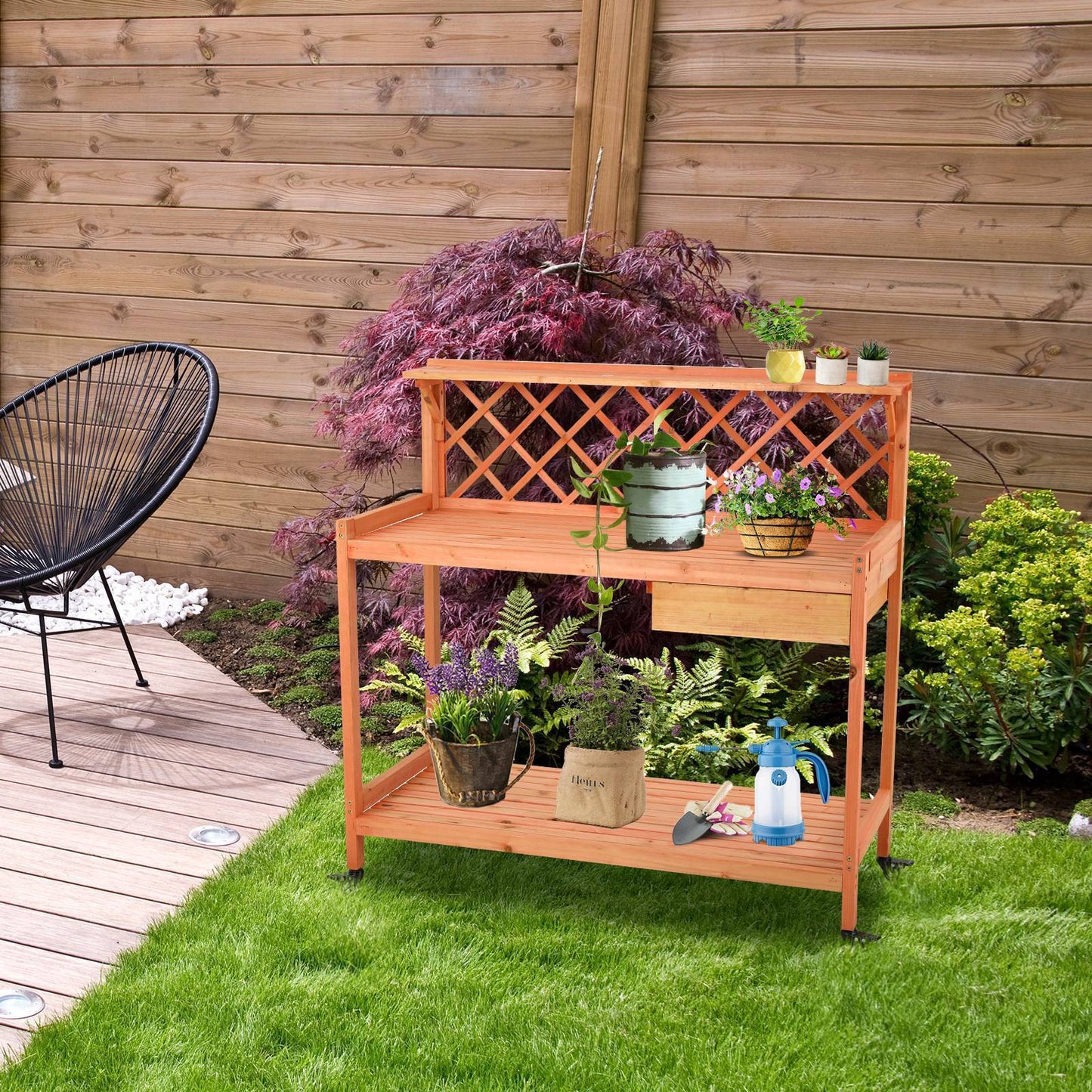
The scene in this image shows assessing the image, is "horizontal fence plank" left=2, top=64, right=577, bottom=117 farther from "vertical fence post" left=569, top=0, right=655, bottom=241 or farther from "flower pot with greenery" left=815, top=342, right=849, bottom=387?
"flower pot with greenery" left=815, top=342, right=849, bottom=387

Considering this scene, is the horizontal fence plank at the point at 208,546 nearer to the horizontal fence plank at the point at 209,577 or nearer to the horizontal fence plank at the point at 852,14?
the horizontal fence plank at the point at 209,577

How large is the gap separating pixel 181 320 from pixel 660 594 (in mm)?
2914

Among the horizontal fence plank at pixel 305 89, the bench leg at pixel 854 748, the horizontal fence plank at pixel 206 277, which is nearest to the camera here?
the bench leg at pixel 854 748

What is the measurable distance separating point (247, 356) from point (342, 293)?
0.45 meters

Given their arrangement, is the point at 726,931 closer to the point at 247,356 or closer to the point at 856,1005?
the point at 856,1005

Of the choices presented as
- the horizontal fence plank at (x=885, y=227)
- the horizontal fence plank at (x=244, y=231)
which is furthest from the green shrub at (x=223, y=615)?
the horizontal fence plank at (x=885, y=227)

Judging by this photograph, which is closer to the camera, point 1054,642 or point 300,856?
point 300,856

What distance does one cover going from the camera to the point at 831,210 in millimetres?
3631

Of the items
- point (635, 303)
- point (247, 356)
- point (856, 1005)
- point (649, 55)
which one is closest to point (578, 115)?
point (649, 55)

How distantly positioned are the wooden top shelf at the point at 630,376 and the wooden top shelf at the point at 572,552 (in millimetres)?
275

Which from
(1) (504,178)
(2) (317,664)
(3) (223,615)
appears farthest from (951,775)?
(3) (223,615)

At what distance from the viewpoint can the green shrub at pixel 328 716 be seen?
137 inches

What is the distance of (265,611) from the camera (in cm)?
452

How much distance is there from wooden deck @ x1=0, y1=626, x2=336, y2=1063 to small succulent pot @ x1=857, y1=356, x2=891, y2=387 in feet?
5.16
